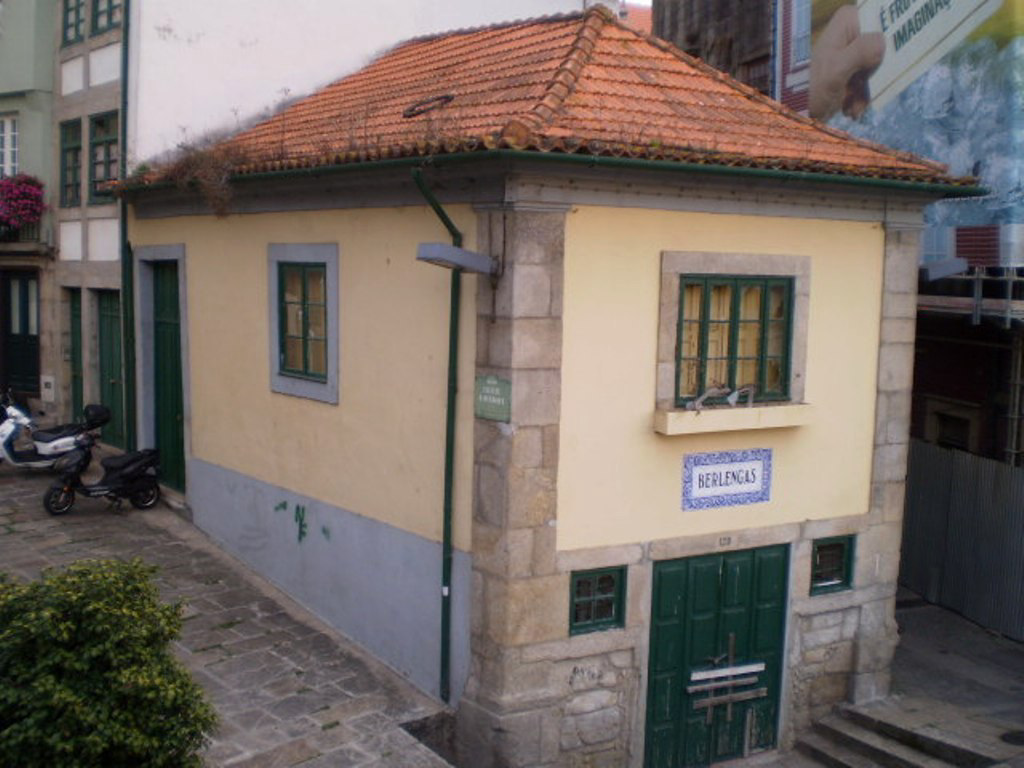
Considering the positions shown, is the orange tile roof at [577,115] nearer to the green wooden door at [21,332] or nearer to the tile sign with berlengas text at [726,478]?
the tile sign with berlengas text at [726,478]

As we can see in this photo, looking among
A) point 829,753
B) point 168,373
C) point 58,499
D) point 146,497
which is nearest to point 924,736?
point 829,753

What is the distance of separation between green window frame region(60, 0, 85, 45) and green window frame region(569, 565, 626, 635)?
34.3ft

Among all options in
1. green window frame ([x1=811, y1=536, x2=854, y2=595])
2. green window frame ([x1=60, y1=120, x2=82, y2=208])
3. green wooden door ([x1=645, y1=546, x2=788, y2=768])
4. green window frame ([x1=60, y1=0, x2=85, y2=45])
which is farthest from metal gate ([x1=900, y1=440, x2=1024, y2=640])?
green window frame ([x1=60, y1=0, x2=85, y2=45])

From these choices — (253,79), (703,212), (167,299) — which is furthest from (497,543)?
(253,79)

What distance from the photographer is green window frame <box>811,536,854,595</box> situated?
10.3m

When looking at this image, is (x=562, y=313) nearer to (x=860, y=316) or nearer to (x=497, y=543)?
(x=497, y=543)

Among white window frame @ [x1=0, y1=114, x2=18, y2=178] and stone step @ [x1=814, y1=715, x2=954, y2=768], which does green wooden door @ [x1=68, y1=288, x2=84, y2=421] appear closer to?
white window frame @ [x1=0, y1=114, x2=18, y2=178]

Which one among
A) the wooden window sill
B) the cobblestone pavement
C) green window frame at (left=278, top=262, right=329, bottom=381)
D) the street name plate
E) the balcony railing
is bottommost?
the cobblestone pavement

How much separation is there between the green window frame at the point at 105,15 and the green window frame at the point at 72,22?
1.40 ft

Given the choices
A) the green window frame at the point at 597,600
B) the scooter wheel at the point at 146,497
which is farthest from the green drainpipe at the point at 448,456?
the scooter wheel at the point at 146,497

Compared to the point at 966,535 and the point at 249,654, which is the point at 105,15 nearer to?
the point at 249,654

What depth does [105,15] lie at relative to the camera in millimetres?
14148

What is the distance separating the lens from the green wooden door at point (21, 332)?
1705 cm

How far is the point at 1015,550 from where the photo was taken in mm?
12492
